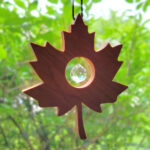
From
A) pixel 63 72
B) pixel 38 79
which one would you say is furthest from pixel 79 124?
pixel 38 79

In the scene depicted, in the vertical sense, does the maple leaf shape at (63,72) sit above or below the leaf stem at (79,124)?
above

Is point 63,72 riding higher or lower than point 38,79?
higher

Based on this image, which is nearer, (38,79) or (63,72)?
(63,72)

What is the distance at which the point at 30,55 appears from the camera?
28.5 inches

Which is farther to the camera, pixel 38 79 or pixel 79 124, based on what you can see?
pixel 38 79

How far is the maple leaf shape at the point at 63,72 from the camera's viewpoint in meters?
0.39

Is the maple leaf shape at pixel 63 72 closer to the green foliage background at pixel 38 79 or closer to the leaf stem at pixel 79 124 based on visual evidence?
the leaf stem at pixel 79 124

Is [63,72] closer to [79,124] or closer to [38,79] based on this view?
[79,124]

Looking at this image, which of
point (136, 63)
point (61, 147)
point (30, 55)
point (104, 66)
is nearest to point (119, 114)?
point (136, 63)

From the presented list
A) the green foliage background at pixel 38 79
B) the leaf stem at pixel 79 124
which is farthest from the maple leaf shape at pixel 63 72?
the green foliage background at pixel 38 79

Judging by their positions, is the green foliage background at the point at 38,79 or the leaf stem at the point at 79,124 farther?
the green foliage background at the point at 38,79

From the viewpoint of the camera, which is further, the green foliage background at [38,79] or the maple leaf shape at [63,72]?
the green foliage background at [38,79]

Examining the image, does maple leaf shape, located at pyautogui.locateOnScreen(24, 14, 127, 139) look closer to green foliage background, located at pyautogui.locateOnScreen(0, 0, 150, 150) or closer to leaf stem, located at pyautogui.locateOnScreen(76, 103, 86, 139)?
leaf stem, located at pyautogui.locateOnScreen(76, 103, 86, 139)

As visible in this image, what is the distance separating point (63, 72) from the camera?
407 millimetres
